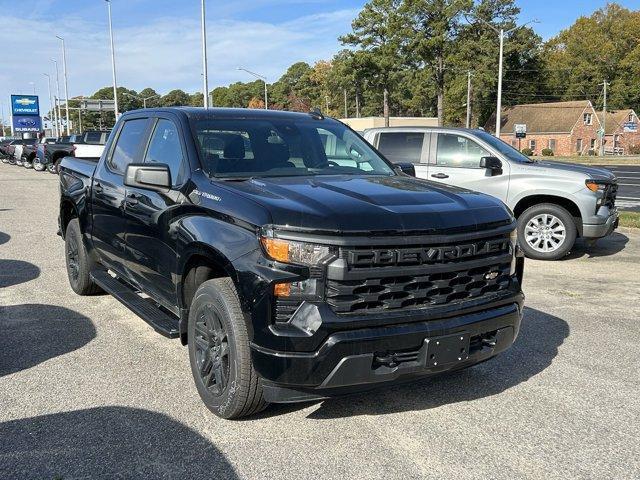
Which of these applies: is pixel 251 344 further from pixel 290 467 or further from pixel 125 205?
pixel 125 205

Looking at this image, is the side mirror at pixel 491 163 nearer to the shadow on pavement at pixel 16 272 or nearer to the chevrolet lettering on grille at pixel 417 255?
the chevrolet lettering on grille at pixel 417 255

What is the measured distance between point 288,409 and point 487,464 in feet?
4.13

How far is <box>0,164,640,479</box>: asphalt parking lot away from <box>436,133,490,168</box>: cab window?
168 inches

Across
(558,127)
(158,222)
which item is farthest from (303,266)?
(558,127)

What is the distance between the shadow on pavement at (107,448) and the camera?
3074mm

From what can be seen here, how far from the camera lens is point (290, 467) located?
313 centimetres

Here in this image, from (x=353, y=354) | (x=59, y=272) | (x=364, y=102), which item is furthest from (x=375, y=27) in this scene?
(x=353, y=354)

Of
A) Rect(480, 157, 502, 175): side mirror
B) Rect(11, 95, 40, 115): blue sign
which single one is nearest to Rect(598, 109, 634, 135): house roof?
Rect(11, 95, 40, 115): blue sign

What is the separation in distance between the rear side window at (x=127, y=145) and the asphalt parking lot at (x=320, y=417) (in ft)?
4.75

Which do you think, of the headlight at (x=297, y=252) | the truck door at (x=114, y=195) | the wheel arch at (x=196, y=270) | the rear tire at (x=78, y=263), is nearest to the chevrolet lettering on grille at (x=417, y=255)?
the headlight at (x=297, y=252)

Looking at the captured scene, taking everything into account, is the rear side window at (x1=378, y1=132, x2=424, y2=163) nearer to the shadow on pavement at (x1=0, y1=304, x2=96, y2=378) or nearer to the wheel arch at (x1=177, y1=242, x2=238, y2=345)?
the shadow on pavement at (x1=0, y1=304, x2=96, y2=378)

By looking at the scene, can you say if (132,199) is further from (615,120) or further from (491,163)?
(615,120)

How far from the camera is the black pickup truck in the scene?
10.1 feet

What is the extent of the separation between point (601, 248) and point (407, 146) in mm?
3537
